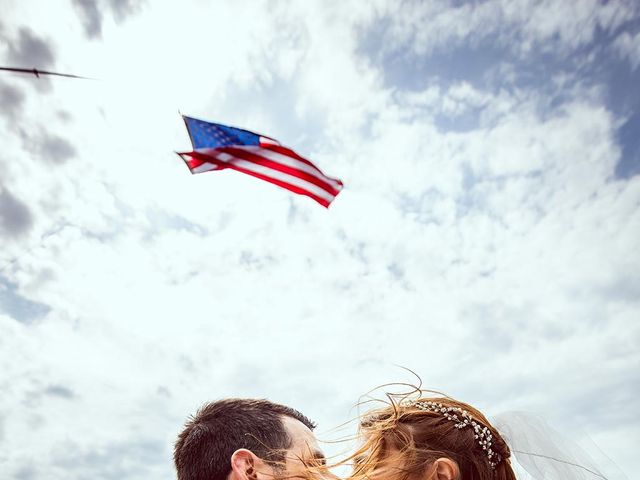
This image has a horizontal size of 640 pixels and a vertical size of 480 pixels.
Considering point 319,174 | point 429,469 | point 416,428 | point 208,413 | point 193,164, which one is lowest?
point 429,469

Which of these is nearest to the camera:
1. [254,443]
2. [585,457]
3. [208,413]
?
[585,457]

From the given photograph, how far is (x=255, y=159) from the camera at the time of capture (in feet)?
23.4

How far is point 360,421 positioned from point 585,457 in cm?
173

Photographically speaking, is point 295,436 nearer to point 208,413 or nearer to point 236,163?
point 208,413

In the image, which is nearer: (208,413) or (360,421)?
(360,421)

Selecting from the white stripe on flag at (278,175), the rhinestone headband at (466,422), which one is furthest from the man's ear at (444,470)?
the white stripe on flag at (278,175)

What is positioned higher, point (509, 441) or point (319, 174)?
point (319, 174)

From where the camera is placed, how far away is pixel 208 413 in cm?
501

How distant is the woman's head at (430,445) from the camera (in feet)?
10.3

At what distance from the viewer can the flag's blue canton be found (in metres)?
6.55

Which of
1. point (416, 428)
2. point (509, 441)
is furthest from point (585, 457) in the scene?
point (416, 428)

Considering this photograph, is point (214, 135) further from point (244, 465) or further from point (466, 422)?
point (466, 422)

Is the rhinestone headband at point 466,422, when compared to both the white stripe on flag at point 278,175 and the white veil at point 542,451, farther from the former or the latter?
the white stripe on flag at point 278,175

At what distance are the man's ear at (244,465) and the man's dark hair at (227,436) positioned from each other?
0.07 m
